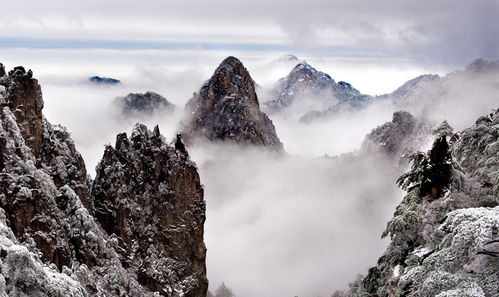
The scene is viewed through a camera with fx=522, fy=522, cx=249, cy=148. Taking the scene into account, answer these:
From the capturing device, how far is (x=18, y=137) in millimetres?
46688

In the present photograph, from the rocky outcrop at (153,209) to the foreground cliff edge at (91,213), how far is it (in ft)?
0.45

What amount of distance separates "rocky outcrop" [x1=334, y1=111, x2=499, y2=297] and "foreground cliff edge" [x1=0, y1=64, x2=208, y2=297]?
1695cm

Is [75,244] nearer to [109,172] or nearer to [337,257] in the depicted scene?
[109,172]

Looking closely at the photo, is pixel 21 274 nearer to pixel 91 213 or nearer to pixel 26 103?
pixel 26 103

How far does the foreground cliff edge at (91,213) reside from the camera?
4425cm

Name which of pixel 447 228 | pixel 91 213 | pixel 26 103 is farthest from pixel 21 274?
pixel 91 213

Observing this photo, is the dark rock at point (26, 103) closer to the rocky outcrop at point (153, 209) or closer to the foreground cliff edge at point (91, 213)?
the foreground cliff edge at point (91, 213)

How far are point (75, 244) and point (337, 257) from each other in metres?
105

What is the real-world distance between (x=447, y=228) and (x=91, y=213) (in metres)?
49.7

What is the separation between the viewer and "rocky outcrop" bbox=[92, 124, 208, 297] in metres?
64.7

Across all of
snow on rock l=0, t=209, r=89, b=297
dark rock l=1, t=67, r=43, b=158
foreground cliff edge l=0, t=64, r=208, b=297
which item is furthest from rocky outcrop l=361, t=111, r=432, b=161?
snow on rock l=0, t=209, r=89, b=297

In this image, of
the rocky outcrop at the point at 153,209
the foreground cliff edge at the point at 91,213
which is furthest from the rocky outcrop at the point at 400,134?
the foreground cliff edge at the point at 91,213

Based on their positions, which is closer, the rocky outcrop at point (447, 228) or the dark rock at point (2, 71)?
the rocky outcrop at point (447, 228)

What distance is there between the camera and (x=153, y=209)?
71.6 m
